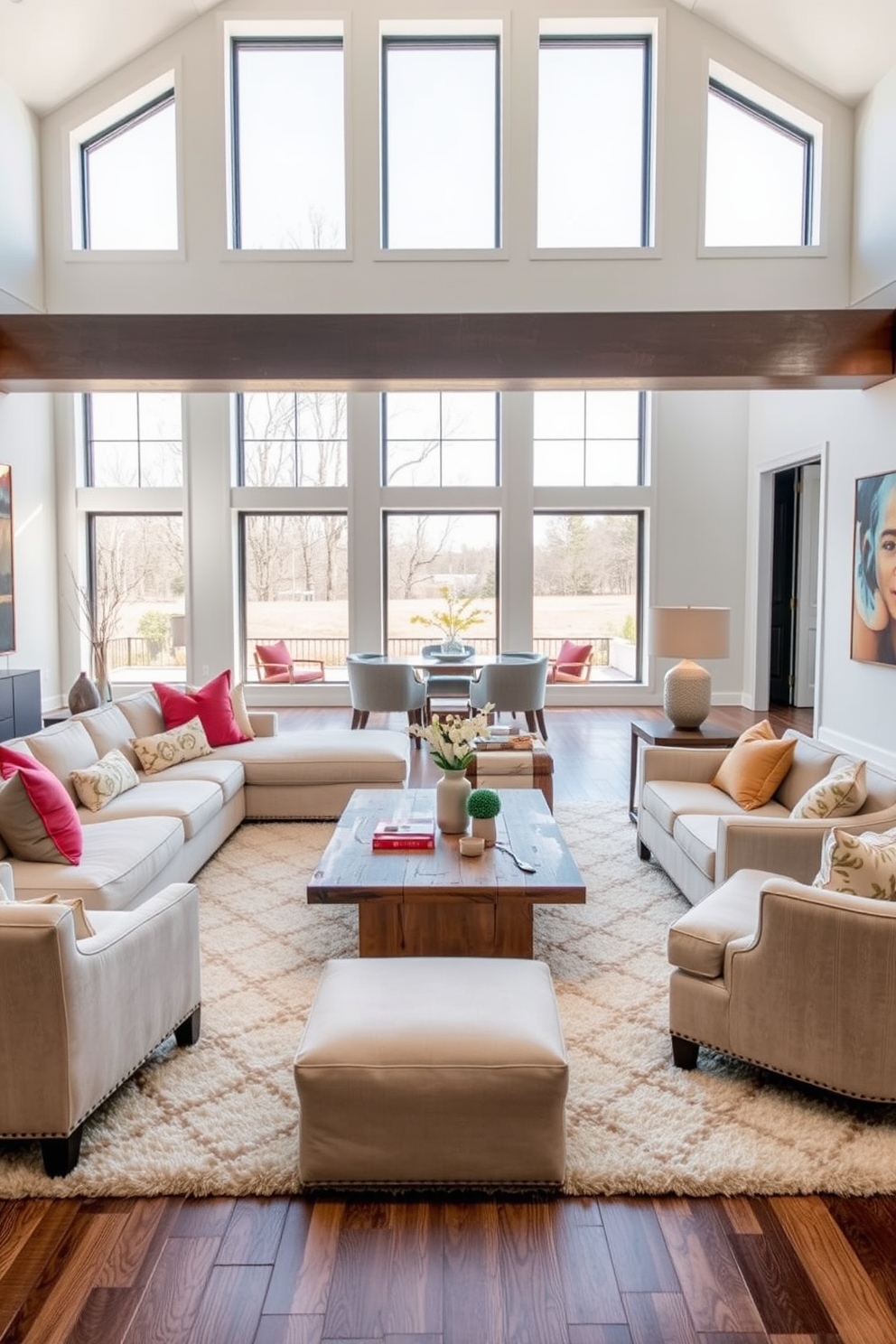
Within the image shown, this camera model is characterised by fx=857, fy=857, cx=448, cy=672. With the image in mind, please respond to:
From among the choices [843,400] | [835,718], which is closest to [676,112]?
[843,400]

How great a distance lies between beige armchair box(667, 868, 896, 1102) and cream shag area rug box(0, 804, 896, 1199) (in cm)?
16

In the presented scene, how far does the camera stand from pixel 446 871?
3203 mm

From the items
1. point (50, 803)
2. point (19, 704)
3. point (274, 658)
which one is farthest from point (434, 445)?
point (50, 803)

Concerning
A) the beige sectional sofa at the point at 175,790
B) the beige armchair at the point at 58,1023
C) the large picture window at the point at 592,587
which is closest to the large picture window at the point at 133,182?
the large picture window at the point at 592,587

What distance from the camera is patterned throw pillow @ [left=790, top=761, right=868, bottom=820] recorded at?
313 centimetres

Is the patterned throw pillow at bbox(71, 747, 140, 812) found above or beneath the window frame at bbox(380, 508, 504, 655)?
beneath

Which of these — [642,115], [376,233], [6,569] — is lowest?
[6,569]

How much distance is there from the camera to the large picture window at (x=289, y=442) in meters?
9.70

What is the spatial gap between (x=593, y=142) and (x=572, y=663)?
17.5 ft

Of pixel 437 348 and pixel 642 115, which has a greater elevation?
pixel 642 115

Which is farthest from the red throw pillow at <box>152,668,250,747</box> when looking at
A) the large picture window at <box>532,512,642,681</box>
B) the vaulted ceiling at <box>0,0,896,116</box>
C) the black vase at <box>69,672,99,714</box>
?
the vaulted ceiling at <box>0,0,896,116</box>

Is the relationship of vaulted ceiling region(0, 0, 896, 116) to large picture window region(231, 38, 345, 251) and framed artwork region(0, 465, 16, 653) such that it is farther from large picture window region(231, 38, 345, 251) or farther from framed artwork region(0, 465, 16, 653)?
framed artwork region(0, 465, 16, 653)

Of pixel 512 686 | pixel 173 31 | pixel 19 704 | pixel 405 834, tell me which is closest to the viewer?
pixel 405 834

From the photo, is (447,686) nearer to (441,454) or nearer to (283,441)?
(441,454)
